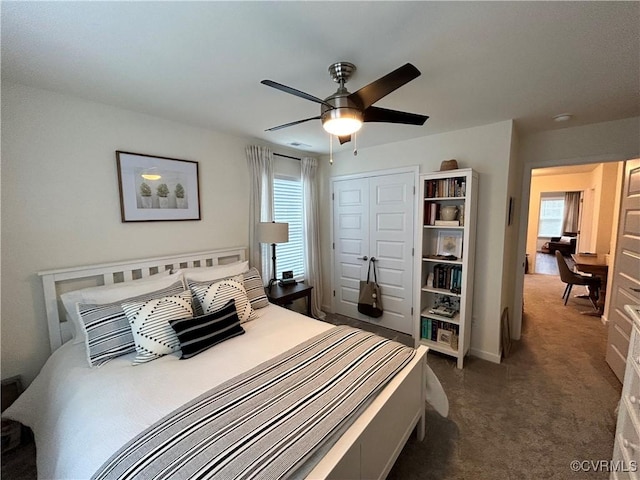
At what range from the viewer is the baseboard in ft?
9.04

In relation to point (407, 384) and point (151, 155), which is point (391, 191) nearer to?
point (407, 384)

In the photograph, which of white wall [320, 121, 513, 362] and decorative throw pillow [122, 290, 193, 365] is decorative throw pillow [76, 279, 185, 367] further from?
white wall [320, 121, 513, 362]

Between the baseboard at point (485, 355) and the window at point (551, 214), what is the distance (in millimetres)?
7444

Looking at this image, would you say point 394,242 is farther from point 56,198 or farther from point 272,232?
point 56,198

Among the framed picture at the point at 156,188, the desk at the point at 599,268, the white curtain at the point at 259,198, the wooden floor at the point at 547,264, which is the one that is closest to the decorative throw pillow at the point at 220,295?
the framed picture at the point at 156,188

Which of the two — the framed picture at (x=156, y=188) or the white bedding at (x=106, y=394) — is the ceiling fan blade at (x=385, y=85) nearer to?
the white bedding at (x=106, y=394)

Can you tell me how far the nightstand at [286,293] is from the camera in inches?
115

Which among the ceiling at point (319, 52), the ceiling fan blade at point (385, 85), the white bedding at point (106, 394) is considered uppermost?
the ceiling at point (319, 52)

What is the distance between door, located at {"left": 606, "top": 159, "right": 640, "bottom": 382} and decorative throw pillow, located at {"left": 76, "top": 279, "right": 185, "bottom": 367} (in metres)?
3.89

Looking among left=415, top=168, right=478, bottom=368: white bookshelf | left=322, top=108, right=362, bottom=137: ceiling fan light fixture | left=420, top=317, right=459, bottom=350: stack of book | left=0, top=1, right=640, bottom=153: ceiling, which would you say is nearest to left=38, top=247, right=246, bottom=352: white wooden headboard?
left=0, top=1, right=640, bottom=153: ceiling

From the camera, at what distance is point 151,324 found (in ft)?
5.65

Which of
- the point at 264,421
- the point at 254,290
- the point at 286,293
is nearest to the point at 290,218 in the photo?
the point at 286,293

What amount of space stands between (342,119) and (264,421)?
1.54 m

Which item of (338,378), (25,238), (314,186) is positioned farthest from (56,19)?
(314,186)
